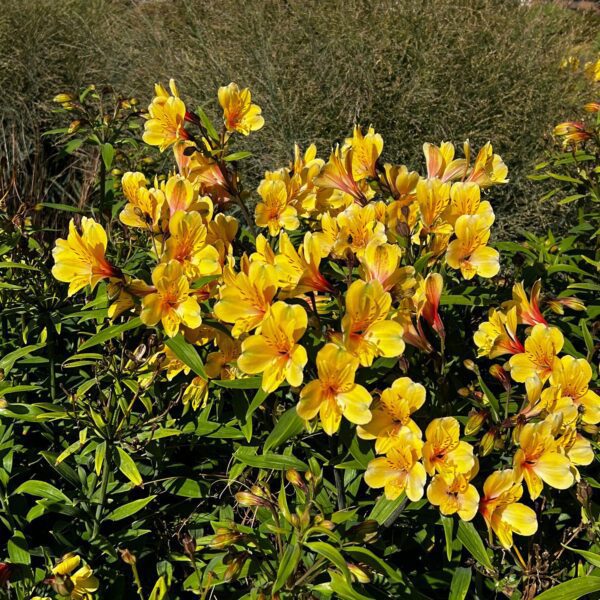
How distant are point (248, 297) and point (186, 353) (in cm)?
21

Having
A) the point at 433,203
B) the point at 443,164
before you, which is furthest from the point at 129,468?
the point at 443,164

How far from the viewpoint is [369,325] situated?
996 millimetres

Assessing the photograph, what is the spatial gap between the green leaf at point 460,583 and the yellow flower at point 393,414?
0.39m

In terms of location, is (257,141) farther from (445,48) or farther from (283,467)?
(283,467)

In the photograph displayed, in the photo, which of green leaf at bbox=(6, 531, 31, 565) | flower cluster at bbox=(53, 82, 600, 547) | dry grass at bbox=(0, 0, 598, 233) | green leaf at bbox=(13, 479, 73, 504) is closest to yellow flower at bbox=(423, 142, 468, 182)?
flower cluster at bbox=(53, 82, 600, 547)

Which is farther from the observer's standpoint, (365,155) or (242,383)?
(365,155)

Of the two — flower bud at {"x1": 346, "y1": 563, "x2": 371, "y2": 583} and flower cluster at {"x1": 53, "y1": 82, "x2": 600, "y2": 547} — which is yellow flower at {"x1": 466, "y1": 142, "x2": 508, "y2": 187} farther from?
flower bud at {"x1": 346, "y1": 563, "x2": 371, "y2": 583}

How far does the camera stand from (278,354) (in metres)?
1.00

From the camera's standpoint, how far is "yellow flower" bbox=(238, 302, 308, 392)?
3.15 ft

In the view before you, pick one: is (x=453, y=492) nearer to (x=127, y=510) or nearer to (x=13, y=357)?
(x=127, y=510)

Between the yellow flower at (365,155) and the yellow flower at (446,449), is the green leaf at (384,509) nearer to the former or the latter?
the yellow flower at (446,449)

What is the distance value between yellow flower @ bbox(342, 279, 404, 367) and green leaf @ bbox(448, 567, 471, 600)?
52 cm

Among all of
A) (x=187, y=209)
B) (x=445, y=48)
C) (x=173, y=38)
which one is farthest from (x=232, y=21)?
(x=187, y=209)

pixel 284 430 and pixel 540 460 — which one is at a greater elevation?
pixel 284 430
